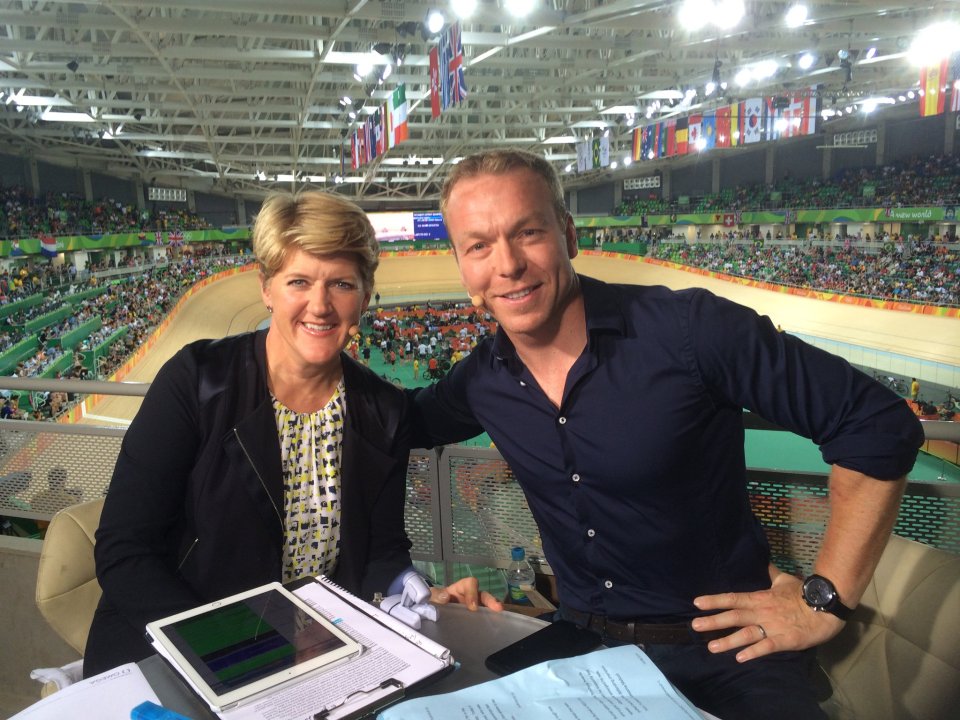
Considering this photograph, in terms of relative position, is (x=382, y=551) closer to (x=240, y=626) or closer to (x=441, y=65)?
(x=240, y=626)

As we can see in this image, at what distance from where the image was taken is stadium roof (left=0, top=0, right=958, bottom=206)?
1720 centimetres

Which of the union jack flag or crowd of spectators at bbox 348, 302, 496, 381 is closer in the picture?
the union jack flag

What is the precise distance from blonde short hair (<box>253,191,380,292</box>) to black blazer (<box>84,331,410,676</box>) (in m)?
0.30

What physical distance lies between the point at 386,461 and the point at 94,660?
768mm

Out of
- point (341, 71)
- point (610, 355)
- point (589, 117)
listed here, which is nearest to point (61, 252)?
point (341, 71)

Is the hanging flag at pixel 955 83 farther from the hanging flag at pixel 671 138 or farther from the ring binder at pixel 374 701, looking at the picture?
the ring binder at pixel 374 701

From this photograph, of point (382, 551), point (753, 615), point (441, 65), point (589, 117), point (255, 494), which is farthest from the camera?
point (589, 117)

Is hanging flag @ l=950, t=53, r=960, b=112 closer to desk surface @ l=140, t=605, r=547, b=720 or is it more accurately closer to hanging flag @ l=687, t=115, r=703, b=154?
hanging flag @ l=687, t=115, r=703, b=154

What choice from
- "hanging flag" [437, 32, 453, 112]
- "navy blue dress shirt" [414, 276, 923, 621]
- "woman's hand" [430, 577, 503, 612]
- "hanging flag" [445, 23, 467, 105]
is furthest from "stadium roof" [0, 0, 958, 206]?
"woman's hand" [430, 577, 503, 612]

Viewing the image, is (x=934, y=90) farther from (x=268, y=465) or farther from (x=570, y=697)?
(x=570, y=697)

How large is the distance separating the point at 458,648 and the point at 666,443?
25.2 inches

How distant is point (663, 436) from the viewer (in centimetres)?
160

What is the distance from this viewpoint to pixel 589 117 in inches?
1414

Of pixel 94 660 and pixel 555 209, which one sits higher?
pixel 555 209
